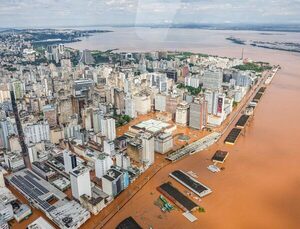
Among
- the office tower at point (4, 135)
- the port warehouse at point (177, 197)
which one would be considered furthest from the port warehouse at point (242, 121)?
the office tower at point (4, 135)

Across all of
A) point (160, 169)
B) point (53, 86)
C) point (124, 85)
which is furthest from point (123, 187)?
point (53, 86)

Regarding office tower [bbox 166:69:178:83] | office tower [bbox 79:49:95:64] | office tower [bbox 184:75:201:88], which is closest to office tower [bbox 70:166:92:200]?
office tower [bbox 184:75:201:88]

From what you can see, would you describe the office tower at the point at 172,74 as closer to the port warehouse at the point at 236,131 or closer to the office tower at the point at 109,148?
the port warehouse at the point at 236,131

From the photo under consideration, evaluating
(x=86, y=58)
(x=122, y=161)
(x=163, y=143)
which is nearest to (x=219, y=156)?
(x=163, y=143)

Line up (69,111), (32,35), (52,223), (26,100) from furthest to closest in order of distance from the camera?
(32,35) < (26,100) < (69,111) < (52,223)

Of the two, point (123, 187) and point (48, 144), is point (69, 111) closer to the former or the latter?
point (48, 144)

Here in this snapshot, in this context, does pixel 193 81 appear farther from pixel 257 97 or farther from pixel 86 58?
pixel 86 58

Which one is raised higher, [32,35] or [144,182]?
[32,35]

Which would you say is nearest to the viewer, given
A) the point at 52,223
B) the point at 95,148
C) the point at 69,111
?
the point at 52,223
